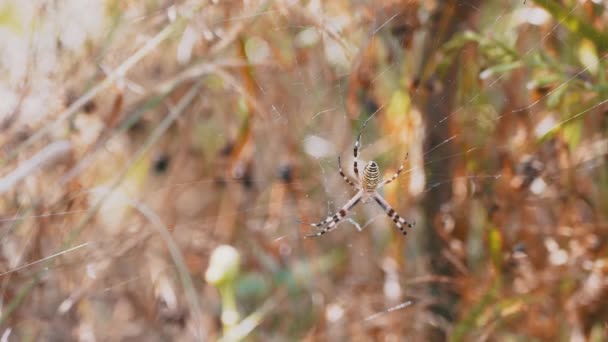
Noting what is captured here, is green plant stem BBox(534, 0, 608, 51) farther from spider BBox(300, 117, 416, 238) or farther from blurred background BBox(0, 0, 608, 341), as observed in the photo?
spider BBox(300, 117, 416, 238)

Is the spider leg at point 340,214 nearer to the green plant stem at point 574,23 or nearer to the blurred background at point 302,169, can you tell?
the blurred background at point 302,169

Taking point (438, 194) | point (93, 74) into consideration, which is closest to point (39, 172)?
point (93, 74)

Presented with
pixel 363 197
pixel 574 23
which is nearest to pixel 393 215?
pixel 363 197

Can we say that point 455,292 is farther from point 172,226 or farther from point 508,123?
point 172,226

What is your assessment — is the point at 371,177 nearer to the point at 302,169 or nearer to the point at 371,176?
the point at 371,176

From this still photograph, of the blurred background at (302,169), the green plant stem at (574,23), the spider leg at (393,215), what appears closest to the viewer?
the green plant stem at (574,23)

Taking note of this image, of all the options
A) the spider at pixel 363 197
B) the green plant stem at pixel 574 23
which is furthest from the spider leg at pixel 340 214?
the green plant stem at pixel 574 23
